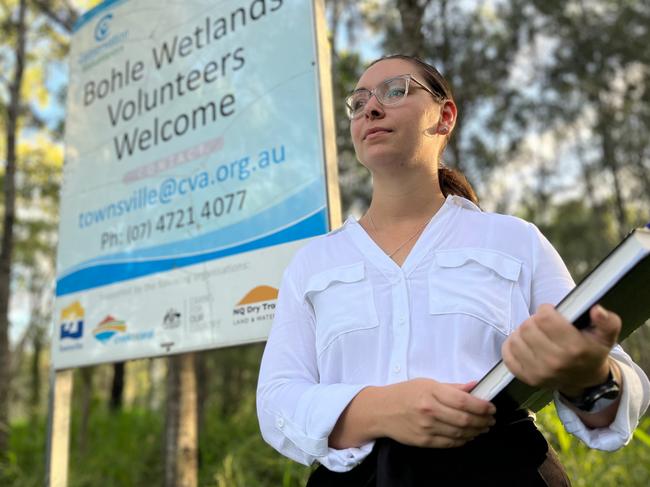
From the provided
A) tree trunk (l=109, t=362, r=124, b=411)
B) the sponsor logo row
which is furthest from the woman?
tree trunk (l=109, t=362, r=124, b=411)

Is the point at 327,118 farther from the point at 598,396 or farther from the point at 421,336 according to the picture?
the point at 598,396

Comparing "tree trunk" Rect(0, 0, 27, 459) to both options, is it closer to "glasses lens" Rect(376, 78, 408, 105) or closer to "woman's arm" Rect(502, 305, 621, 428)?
"glasses lens" Rect(376, 78, 408, 105)

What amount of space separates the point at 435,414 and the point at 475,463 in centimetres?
14

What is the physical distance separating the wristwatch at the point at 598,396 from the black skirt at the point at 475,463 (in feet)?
0.42

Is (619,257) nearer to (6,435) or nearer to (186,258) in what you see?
(186,258)

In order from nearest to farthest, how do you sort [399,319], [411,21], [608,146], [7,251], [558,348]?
[558,348], [399,319], [411,21], [7,251], [608,146]

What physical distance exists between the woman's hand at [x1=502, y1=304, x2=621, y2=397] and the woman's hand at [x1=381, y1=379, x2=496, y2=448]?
0.35 ft

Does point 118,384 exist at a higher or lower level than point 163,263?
higher

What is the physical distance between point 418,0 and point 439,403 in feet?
10.4

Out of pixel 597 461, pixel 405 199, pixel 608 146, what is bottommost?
pixel 597 461

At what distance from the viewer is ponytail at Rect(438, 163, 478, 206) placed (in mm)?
1547

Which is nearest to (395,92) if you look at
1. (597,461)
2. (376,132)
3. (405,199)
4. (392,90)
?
(392,90)

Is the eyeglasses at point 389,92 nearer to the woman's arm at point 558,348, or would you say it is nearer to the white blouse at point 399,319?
the white blouse at point 399,319

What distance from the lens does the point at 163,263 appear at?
2.62 meters
